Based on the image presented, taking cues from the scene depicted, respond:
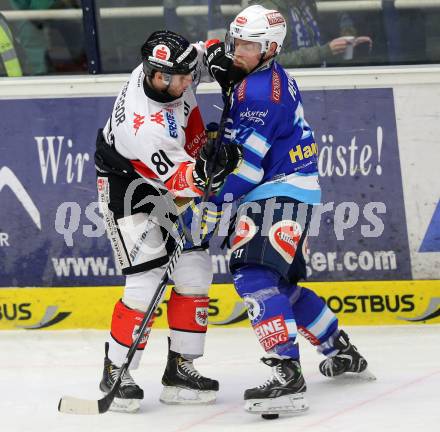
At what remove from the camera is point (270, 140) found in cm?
413

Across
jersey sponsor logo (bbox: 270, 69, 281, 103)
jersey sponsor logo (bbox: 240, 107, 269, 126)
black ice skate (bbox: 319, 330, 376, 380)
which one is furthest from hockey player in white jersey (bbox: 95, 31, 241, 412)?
black ice skate (bbox: 319, 330, 376, 380)

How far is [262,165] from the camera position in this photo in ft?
14.0

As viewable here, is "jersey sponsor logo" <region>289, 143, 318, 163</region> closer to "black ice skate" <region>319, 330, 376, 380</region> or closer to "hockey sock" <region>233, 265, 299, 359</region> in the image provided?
"hockey sock" <region>233, 265, 299, 359</region>

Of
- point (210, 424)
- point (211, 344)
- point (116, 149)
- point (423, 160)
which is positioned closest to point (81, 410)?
point (210, 424)

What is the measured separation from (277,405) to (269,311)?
0.32 metres

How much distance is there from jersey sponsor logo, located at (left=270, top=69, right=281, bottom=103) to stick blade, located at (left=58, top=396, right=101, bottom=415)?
119cm

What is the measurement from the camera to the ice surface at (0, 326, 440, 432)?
409 centimetres

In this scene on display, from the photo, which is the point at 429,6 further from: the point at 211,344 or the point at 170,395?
the point at 170,395

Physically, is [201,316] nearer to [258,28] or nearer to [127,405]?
[127,405]

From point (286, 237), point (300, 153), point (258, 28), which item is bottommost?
point (286, 237)

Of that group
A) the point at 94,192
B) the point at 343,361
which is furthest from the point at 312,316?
the point at 94,192

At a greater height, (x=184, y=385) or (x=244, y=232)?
(x=244, y=232)

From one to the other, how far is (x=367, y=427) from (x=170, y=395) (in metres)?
0.84

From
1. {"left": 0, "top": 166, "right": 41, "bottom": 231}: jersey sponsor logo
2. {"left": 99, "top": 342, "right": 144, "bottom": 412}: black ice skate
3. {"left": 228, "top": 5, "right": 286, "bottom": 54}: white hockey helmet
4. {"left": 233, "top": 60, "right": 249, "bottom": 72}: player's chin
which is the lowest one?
{"left": 99, "top": 342, "right": 144, "bottom": 412}: black ice skate
